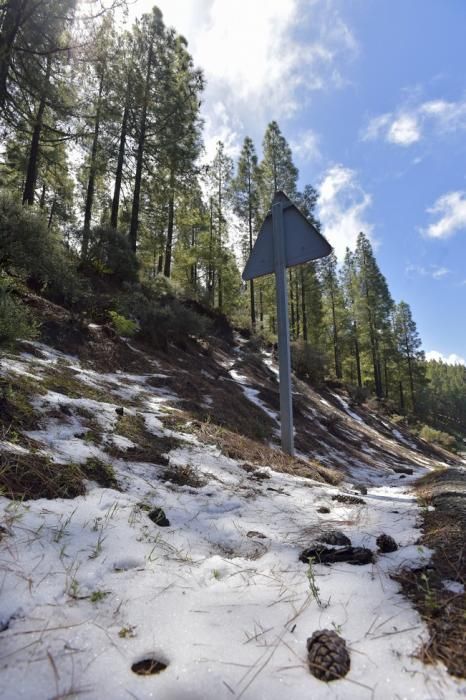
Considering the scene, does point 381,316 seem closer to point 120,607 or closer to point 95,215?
point 95,215

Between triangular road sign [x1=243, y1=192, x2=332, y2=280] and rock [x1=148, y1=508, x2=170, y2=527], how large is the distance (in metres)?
3.56

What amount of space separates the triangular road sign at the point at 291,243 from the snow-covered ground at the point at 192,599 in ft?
10.4

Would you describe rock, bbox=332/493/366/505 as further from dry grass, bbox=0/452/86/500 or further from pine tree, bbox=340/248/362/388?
pine tree, bbox=340/248/362/388

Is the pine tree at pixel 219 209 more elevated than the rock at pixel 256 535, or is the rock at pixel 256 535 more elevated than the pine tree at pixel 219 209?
the pine tree at pixel 219 209

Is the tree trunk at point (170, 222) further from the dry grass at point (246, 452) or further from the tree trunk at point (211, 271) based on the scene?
the dry grass at point (246, 452)

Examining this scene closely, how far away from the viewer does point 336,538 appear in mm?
2154

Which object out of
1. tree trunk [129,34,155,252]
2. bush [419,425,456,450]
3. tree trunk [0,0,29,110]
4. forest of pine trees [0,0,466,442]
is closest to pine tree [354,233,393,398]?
forest of pine trees [0,0,466,442]

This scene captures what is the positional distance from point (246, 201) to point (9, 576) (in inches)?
1123

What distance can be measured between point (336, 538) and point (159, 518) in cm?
111

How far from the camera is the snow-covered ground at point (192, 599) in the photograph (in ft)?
3.73

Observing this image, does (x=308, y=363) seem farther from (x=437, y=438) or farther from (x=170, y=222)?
(x=437, y=438)

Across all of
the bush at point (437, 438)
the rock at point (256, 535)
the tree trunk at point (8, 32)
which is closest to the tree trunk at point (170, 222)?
the tree trunk at point (8, 32)

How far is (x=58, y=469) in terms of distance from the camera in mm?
2498

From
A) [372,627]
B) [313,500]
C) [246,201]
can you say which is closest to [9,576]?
[372,627]
